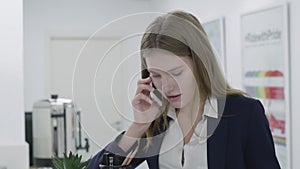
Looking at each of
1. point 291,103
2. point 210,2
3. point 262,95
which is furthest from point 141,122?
point 210,2

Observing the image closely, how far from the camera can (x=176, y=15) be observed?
34.2 inches

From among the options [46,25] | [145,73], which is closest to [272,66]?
[145,73]

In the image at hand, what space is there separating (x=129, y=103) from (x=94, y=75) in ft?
0.36

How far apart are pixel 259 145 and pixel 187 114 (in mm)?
216

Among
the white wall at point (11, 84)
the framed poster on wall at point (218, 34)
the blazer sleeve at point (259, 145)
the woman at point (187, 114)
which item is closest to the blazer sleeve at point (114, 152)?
the woman at point (187, 114)

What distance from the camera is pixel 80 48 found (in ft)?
14.3

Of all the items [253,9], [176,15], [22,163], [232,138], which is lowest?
[22,163]

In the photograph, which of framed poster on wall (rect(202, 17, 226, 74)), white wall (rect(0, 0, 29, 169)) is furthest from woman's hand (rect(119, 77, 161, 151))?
framed poster on wall (rect(202, 17, 226, 74))

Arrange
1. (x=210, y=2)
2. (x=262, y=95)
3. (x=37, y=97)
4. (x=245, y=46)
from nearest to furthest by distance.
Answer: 1. (x=262, y=95)
2. (x=245, y=46)
3. (x=210, y=2)
4. (x=37, y=97)

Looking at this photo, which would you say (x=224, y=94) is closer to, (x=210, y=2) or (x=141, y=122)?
(x=141, y=122)

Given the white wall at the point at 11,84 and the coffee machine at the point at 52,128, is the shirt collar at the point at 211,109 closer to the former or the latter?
the white wall at the point at 11,84

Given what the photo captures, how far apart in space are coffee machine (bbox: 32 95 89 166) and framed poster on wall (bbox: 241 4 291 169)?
122 cm

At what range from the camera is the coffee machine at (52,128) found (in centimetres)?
330

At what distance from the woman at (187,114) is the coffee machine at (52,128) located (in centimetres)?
231
